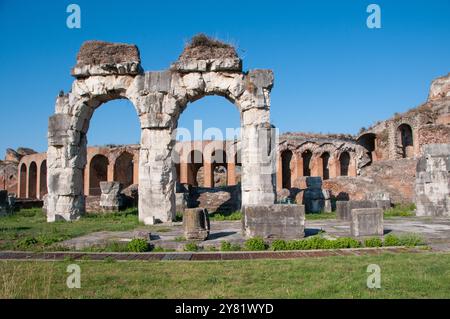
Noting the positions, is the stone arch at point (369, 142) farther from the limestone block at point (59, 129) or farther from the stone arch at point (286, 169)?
the limestone block at point (59, 129)

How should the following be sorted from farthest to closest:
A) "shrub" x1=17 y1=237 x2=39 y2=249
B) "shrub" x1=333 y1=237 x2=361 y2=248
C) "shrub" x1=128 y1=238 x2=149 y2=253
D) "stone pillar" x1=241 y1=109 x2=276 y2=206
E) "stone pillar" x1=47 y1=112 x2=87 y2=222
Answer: "stone pillar" x1=47 y1=112 x2=87 y2=222, "stone pillar" x1=241 y1=109 x2=276 y2=206, "shrub" x1=17 y1=237 x2=39 y2=249, "shrub" x1=333 y1=237 x2=361 y2=248, "shrub" x1=128 y1=238 x2=149 y2=253

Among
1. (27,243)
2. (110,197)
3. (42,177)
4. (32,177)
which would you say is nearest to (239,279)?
(27,243)

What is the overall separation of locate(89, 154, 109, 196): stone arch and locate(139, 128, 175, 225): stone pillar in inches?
795

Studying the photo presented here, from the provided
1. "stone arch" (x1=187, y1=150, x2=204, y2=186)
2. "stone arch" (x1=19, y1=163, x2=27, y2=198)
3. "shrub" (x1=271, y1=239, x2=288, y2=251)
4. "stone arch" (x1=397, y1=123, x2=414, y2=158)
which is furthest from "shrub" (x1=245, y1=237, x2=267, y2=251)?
"stone arch" (x1=19, y1=163, x2=27, y2=198)

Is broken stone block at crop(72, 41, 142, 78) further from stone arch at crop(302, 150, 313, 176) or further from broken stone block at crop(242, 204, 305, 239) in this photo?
stone arch at crop(302, 150, 313, 176)

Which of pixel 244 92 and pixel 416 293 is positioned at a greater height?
pixel 244 92

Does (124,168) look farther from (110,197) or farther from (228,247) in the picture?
(228,247)

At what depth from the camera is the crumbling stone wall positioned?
13.8 meters

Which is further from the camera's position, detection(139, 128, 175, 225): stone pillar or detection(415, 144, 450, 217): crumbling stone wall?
detection(415, 144, 450, 217): crumbling stone wall

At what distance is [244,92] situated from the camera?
490 inches

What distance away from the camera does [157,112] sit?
1249 cm
